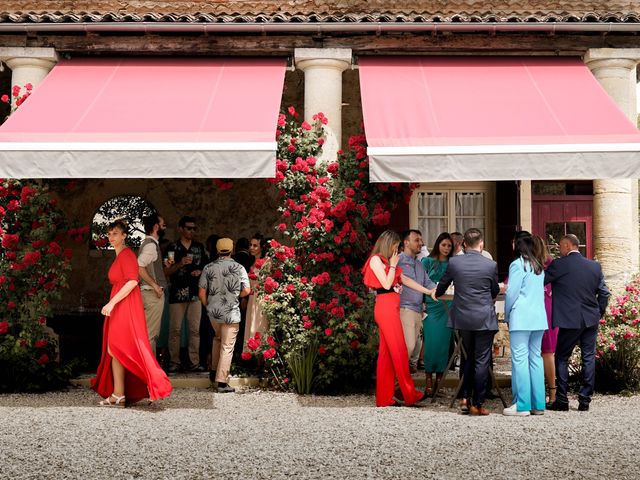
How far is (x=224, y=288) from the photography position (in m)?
9.66

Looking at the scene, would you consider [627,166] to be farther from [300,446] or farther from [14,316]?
[14,316]

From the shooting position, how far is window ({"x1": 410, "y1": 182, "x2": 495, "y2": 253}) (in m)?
14.0

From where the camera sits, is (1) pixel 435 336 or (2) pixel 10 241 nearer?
(1) pixel 435 336

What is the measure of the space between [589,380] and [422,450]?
286 centimetres

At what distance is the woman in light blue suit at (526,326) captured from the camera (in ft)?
27.7

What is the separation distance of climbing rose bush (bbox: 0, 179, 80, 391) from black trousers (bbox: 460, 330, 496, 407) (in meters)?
4.45

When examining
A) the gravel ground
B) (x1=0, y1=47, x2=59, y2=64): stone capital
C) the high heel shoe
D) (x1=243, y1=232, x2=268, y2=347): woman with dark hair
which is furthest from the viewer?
(x1=0, y1=47, x2=59, y2=64): stone capital

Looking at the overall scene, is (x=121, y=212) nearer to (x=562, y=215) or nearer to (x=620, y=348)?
(x=562, y=215)

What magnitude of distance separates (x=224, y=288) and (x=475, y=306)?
2880 millimetres

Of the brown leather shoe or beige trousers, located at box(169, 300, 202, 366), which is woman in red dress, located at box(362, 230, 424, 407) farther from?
beige trousers, located at box(169, 300, 202, 366)

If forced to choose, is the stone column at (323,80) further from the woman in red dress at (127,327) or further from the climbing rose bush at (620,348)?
the climbing rose bush at (620,348)

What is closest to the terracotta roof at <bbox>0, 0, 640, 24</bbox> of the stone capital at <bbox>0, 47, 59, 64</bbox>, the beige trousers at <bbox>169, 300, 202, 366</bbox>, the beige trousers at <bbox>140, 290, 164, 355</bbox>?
the stone capital at <bbox>0, 47, 59, 64</bbox>

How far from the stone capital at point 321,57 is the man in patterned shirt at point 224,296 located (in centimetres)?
248

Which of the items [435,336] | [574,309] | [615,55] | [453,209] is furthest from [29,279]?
[615,55]
